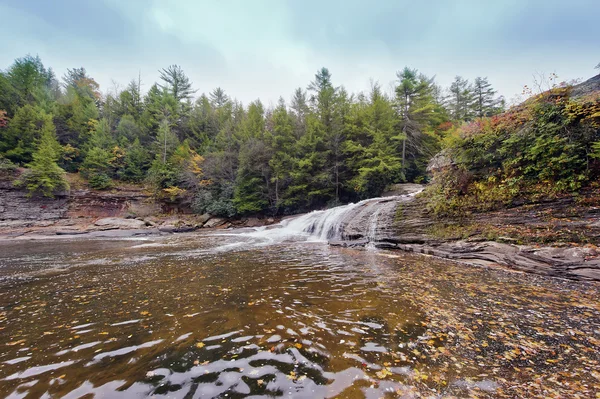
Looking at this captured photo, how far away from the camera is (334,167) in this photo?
24.1 m

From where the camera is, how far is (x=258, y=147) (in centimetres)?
2634

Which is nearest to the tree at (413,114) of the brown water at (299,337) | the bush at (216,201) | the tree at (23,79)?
the bush at (216,201)

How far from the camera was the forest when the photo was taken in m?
23.7

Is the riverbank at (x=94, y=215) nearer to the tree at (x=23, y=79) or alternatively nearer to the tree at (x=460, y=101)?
the tree at (x=23, y=79)

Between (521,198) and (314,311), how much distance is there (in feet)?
27.3

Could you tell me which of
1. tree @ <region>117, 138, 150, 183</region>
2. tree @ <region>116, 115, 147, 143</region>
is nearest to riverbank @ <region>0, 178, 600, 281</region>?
tree @ <region>117, 138, 150, 183</region>

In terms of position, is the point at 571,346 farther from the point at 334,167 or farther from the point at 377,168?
the point at 334,167

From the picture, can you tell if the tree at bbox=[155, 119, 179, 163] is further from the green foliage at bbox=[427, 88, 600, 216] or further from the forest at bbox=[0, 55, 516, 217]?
the green foliage at bbox=[427, 88, 600, 216]

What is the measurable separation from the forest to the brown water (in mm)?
17028

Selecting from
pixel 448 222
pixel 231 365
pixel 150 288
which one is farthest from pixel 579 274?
pixel 150 288

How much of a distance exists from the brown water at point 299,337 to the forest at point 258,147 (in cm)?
1703

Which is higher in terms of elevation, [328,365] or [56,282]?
[56,282]

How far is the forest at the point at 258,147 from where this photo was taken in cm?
2366

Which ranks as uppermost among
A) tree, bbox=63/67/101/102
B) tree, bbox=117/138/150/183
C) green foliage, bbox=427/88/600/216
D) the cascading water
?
tree, bbox=63/67/101/102
